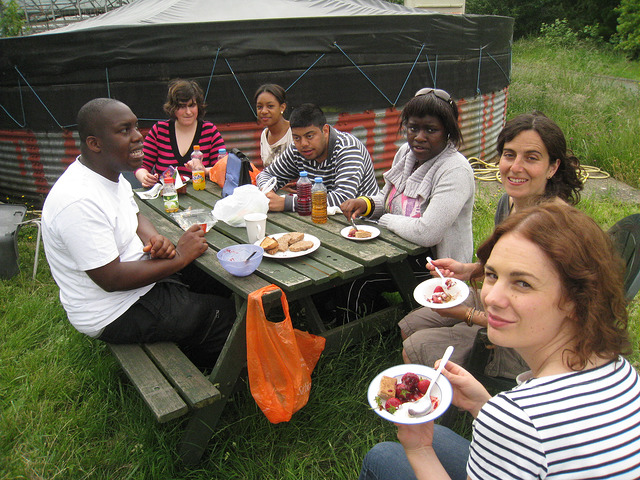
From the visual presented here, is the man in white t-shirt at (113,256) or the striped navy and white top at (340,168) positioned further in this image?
the striped navy and white top at (340,168)

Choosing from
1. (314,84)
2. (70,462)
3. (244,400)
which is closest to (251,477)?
(244,400)

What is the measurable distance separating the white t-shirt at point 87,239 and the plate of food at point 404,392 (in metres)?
1.45

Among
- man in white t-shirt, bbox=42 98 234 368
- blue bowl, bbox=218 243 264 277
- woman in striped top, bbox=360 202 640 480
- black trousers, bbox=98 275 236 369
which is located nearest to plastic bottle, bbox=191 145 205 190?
man in white t-shirt, bbox=42 98 234 368

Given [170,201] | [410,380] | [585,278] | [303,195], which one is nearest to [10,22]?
[170,201]

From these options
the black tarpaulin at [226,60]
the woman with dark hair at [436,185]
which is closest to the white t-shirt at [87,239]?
the woman with dark hair at [436,185]

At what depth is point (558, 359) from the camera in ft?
4.14

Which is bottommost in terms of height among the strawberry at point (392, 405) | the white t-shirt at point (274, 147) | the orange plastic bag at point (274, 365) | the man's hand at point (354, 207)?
the orange plastic bag at point (274, 365)

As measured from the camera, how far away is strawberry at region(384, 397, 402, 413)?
5.39 feet

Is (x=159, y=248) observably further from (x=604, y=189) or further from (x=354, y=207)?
(x=604, y=189)

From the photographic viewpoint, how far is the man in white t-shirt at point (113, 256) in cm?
233

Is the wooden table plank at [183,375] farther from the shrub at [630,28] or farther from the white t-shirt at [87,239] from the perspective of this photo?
the shrub at [630,28]

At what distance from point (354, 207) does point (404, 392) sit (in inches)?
64.9

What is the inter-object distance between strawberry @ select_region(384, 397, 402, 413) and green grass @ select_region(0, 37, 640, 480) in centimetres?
83

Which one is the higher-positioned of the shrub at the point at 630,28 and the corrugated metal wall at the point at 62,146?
the shrub at the point at 630,28
